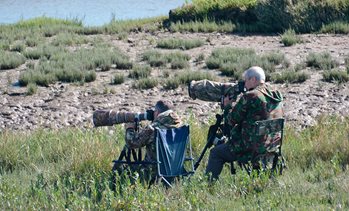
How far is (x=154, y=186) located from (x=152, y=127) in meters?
0.63

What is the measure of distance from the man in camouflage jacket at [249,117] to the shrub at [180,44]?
31.9ft

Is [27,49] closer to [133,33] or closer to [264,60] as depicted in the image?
[133,33]

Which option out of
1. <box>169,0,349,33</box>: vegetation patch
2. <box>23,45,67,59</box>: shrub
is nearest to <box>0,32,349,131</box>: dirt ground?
<box>23,45,67,59</box>: shrub

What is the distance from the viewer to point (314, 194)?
970cm

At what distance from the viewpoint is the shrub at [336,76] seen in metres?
16.4

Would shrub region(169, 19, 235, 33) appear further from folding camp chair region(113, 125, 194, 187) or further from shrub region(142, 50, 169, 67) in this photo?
folding camp chair region(113, 125, 194, 187)

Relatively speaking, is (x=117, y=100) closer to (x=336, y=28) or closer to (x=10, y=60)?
(x=10, y=60)

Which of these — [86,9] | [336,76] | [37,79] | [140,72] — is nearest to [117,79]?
[140,72]

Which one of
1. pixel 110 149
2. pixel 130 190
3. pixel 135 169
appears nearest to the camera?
pixel 130 190

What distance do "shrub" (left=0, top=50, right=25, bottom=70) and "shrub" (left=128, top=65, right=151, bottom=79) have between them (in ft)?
8.00

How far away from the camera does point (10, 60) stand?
18.5 metres

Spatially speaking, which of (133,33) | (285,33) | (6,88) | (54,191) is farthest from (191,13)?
(54,191)

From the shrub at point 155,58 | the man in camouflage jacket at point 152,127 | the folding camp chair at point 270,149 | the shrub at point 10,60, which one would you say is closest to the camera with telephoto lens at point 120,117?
the man in camouflage jacket at point 152,127

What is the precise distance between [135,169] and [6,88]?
7.00m
